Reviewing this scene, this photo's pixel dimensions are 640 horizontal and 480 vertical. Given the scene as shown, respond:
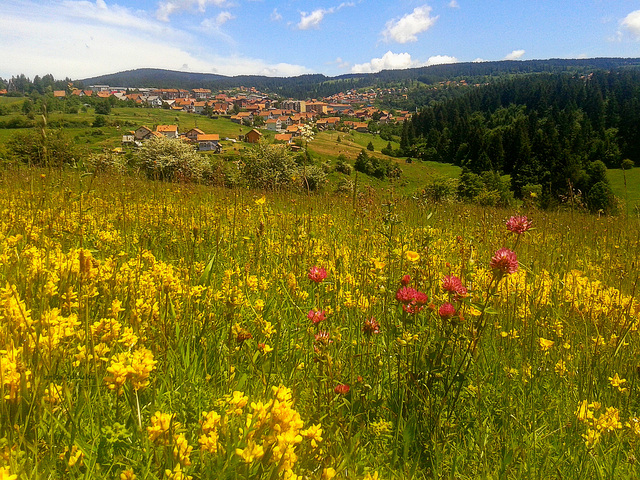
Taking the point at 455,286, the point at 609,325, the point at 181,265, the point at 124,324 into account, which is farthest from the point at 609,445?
the point at 181,265

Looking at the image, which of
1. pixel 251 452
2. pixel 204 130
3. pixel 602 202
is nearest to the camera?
pixel 251 452

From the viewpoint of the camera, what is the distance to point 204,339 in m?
2.14

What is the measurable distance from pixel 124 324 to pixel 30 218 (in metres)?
2.49

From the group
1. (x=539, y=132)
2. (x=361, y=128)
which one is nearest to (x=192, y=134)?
(x=539, y=132)

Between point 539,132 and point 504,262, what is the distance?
7956cm

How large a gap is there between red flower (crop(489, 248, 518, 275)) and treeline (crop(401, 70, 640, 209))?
36.5 m

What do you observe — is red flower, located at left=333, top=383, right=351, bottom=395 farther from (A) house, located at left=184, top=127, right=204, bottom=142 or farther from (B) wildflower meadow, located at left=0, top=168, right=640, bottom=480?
(A) house, located at left=184, top=127, right=204, bottom=142

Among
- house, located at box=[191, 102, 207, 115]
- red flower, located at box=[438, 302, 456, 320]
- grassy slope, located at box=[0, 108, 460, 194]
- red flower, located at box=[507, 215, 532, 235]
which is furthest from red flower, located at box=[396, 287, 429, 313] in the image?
house, located at box=[191, 102, 207, 115]

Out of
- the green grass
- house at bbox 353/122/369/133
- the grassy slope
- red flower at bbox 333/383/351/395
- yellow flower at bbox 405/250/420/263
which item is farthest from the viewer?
house at bbox 353/122/369/133

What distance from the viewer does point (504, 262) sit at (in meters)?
1.55

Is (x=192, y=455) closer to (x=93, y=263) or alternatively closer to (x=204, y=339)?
(x=204, y=339)

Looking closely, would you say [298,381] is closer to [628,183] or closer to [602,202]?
[602,202]

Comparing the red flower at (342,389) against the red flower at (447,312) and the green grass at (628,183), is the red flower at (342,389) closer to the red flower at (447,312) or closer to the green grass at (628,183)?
the red flower at (447,312)

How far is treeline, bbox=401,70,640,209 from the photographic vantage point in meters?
53.2
